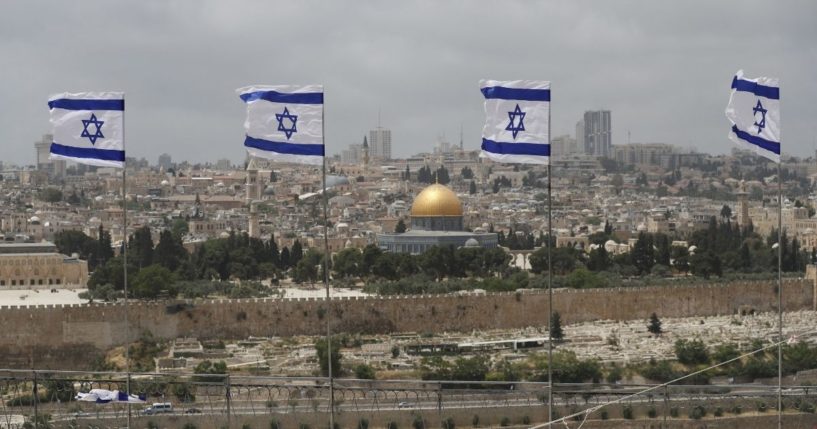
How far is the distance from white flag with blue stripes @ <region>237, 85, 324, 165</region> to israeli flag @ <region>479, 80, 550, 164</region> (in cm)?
202

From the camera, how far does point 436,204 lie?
7662cm

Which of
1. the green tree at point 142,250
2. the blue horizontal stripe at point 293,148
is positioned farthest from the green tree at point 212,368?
the green tree at point 142,250

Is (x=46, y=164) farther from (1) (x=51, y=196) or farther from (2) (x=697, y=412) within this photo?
(2) (x=697, y=412)

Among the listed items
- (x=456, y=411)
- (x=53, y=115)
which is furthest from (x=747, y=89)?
(x=456, y=411)

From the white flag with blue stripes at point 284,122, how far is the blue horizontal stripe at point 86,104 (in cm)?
155

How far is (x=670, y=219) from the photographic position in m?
118

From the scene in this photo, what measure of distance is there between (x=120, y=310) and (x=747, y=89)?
25.4m

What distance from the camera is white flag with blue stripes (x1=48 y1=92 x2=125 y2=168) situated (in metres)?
22.0

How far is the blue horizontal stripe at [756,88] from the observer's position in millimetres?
23219

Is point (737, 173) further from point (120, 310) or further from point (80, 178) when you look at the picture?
point (120, 310)

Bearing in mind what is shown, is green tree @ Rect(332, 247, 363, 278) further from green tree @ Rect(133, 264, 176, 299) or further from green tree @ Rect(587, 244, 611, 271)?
green tree @ Rect(133, 264, 176, 299)

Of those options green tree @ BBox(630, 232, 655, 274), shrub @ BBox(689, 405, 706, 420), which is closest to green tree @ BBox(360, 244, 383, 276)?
green tree @ BBox(630, 232, 655, 274)

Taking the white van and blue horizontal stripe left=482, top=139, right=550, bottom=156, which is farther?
the white van

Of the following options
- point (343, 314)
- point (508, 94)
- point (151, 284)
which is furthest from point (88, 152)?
point (151, 284)
